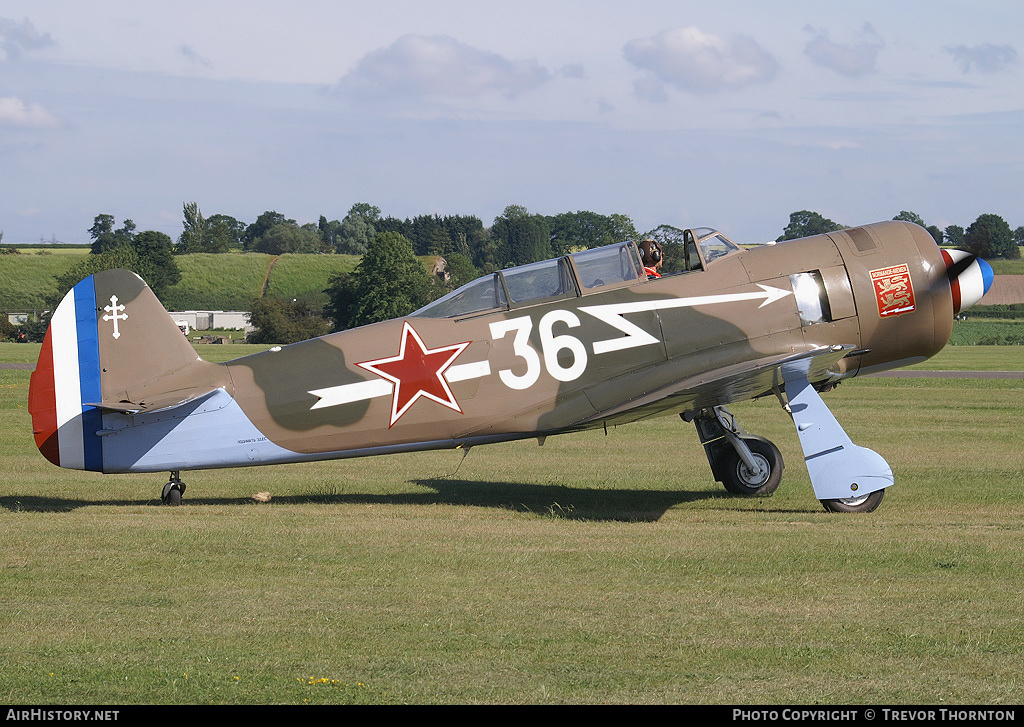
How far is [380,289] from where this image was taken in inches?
2557

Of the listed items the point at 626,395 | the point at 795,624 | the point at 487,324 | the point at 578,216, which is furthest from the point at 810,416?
the point at 578,216

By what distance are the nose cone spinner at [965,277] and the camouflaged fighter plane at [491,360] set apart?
36 mm

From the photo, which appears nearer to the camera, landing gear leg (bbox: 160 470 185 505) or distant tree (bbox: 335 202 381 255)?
landing gear leg (bbox: 160 470 185 505)

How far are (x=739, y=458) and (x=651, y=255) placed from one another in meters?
2.33

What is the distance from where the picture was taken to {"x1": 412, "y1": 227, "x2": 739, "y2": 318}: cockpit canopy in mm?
9391

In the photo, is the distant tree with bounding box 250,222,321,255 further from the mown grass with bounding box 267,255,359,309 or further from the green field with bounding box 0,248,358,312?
the mown grass with bounding box 267,255,359,309

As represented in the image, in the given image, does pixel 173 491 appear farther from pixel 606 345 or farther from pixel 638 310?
pixel 638 310

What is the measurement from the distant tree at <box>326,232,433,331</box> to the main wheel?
5333 centimetres

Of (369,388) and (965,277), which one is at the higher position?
(965,277)

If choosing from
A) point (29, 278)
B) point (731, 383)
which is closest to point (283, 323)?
point (29, 278)

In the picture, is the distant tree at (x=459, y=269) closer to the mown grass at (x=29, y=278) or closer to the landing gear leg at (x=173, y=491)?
the mown grass at (x=29, y=278)

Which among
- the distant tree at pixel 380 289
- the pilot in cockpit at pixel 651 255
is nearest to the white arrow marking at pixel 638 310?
the pilot in cockpit at pixel 651 255

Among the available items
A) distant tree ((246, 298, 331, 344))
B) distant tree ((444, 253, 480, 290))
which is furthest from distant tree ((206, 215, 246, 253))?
distant tree ((246, 298, 331, 344))

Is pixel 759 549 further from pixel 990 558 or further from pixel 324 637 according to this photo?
pixel 324 637
